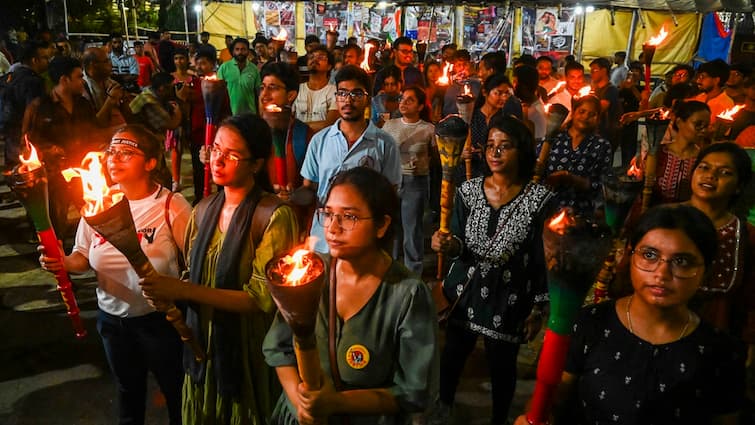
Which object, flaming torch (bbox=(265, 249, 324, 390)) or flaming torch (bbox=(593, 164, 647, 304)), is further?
flaming torch (bbox=(593, 164, 647, 304))

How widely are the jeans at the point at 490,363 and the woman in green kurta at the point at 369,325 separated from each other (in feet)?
4.62

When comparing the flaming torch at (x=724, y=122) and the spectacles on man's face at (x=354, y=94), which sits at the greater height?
Answer: the spectacles on man's face at (x=354, y=94)

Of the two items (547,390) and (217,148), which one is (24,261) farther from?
(547,390)

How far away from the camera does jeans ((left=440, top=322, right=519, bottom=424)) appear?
11.1 ft

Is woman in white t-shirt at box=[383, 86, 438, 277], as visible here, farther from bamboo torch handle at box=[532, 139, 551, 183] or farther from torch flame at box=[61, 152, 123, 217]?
torch flame at box=[61, 152, 123, 217]

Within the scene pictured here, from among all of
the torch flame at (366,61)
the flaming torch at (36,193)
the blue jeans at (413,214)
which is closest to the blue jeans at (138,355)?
the flaming torch at (36,193)

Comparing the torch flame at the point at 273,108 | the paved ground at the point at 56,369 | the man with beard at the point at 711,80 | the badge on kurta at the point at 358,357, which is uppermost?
the man with beard at the point at 711,80

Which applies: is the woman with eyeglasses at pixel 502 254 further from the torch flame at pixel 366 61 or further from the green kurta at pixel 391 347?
the torch flame at pixel 366 61

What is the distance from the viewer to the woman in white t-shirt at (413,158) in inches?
212

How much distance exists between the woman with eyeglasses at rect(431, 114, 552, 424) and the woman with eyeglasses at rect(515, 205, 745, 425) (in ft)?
3.58

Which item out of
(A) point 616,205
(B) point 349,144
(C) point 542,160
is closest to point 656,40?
(C) point 542,160

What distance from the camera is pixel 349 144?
13.9ft

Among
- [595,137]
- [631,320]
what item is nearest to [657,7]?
[595,137]

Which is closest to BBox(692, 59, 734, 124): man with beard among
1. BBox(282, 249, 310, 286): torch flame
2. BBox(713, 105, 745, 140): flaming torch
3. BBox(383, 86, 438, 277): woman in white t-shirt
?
BBox(713, 105, 745, 140): flaming torch
